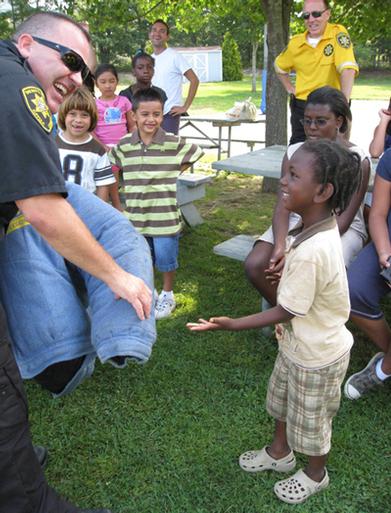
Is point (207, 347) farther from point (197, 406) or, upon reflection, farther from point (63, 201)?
point (63, 201)

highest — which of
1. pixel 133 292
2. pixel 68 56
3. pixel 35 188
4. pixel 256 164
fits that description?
pixel 68 56

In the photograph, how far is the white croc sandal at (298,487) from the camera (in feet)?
7.38

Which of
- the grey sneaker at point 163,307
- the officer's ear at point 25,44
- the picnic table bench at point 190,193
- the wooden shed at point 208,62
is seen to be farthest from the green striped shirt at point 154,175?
the wooden shed at point 208,62

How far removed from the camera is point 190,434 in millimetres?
2658

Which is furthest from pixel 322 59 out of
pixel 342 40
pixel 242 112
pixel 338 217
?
pixel 242 112

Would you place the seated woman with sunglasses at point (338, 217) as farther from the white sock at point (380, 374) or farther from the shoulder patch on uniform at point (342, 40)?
the shoulder patch on uniform at point (342, 40)

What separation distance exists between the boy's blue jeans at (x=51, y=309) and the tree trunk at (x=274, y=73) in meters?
5.02

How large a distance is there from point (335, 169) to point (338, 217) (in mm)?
Result: 1215

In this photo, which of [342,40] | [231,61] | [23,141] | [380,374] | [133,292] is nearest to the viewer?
[23,141]

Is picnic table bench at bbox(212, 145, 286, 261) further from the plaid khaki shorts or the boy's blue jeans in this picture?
the boy's blue jeans

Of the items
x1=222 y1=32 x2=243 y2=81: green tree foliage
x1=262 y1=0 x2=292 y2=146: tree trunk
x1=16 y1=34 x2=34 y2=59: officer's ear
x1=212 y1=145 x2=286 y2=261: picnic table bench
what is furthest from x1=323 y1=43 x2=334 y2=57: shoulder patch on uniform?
x1=222 y1=32 x2=243 y2=81: green tree foliage

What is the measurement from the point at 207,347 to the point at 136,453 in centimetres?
101

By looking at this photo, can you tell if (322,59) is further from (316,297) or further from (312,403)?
(312,403)

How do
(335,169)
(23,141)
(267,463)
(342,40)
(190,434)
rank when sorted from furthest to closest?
1. (342,40)
2. (190,434)
3. (267,463)
4. (335,169)
5. (23,141)
